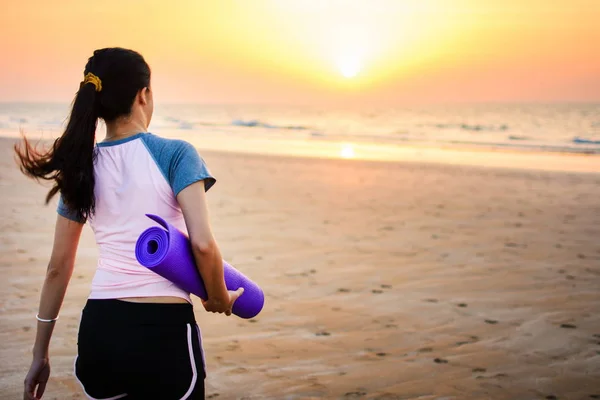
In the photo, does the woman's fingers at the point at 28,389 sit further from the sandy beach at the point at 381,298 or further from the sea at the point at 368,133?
the sandy beach at the point at 381,298

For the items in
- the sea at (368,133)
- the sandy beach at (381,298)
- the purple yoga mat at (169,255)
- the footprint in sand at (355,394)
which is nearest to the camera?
the purple yoga mat at (169,255)

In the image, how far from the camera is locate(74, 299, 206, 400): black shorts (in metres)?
1.89

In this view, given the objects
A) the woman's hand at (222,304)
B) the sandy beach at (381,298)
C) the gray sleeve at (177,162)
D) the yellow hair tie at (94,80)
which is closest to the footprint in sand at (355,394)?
the sandy beach at (381,298)

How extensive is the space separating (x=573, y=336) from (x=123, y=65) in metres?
4.14

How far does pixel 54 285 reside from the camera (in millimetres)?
2111

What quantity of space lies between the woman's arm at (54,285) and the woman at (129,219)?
0.11 meters

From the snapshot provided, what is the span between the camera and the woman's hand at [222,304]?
2000 mm

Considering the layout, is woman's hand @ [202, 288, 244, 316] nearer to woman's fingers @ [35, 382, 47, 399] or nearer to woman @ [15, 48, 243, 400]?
woman @ [15, 48, 243, 400]

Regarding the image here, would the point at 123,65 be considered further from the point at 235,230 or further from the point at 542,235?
the point at 542,235


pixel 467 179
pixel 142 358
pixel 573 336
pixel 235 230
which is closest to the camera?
pixel 142 358

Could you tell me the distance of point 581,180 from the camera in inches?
576

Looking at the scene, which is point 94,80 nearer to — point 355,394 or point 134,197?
point 134,197

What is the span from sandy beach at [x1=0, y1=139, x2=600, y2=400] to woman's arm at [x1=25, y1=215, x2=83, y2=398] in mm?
1619

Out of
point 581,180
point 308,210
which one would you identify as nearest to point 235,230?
point 308,210
